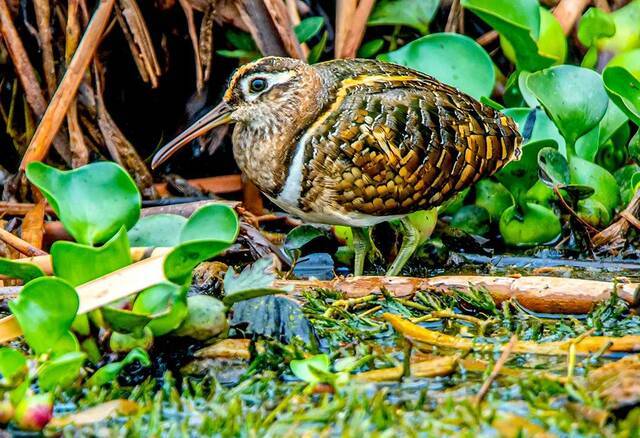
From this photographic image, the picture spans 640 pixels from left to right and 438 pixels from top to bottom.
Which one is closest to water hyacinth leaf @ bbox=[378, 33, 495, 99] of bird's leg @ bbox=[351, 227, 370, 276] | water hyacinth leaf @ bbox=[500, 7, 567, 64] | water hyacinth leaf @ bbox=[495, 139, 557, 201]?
water hyacinth leaf @ bbox=[500, 7, 567, 64]

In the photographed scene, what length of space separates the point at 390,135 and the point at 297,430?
6.25 ft

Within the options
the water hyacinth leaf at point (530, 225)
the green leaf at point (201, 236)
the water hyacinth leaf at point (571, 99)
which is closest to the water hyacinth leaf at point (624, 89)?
the water hyacinth leaf at point (571, 99)

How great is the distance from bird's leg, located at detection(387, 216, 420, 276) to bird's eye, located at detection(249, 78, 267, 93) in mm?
894

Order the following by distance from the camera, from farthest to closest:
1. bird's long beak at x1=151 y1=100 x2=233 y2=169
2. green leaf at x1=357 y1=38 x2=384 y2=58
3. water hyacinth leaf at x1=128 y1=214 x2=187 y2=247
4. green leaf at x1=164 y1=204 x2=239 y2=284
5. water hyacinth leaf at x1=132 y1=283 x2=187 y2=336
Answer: green leaf at x1=357 y1=38 x2=384 y2=58, bird's long beak at x1=151 y1=100 x2=233 y2=169, water hyacinth leaf at x1=128 y1=214 x2=187 y2=247, water hyacinth leaf at x1=132 y1=283 x2=187 y2=336, green leaf at x1=164 y1=204 x2=239 y2=284

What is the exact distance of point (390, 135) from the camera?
4738mm

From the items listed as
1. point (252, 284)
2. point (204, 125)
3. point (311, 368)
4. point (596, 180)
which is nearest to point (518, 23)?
point (596, 180)

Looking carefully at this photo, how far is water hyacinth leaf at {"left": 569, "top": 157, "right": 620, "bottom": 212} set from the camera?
216 inches

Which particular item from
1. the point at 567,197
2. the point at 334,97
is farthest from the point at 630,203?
the point at 334,97

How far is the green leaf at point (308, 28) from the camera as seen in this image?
5.89 meters

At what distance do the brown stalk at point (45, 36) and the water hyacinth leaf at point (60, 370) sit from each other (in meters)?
2.73

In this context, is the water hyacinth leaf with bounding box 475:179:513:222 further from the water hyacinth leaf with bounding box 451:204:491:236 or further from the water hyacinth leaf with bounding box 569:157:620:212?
the water hyacinth leaf with bounding box 569:157:620:212

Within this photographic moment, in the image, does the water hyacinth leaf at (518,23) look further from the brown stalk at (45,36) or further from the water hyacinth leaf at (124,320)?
the water hyacinth leaf at (124,320)

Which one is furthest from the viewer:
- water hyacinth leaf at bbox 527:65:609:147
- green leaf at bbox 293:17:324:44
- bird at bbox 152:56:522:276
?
green leaf at bbox 293:17:324:44

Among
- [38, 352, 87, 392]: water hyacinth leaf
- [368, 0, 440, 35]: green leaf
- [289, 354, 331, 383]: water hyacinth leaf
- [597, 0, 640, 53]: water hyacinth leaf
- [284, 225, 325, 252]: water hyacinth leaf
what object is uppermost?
[368, 0, 440, 35]: green leaf
